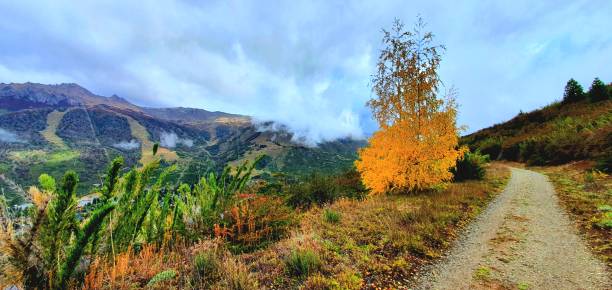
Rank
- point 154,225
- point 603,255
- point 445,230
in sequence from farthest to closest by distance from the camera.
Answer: point 445,230 → point 154,225 → point 603,255

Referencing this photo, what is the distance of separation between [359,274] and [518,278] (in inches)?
104

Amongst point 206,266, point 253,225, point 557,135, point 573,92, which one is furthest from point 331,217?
point 573,92

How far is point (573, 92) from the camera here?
32.0 meters

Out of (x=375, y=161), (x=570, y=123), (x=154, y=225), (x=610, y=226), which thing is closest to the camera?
(x=154, y=225)

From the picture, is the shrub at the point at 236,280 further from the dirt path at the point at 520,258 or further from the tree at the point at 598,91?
the tree at the point at 598,91

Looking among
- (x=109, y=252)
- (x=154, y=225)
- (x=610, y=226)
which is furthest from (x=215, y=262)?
(x=610, y=226)

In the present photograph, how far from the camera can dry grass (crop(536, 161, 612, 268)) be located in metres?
5.92

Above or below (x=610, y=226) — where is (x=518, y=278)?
below

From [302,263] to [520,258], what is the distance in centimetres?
425

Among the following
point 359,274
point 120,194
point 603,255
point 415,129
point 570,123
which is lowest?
point 359,274

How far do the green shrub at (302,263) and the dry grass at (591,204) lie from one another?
519cm

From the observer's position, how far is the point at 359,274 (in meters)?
4.61


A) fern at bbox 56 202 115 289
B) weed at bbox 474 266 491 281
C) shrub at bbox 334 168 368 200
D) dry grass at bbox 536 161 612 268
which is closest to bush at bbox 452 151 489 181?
dry grass at bbox 536 161 612 268

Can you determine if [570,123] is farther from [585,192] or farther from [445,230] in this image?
[445,230]
